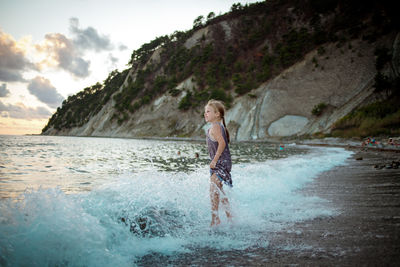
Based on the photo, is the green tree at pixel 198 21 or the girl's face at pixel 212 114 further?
the green tree at pixel 198 21

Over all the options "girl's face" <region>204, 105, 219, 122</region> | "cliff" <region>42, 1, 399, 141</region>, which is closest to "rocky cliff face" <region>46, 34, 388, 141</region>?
"cliff" <region>42, 1, 399, 141</region>

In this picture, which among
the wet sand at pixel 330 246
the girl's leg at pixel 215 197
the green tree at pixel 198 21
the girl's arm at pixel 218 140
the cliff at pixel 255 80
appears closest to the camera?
the wet sand at pixel 330 246

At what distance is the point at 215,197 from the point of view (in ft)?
13.0

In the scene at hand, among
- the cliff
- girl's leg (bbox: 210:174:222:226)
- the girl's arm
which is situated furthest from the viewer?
the cliff

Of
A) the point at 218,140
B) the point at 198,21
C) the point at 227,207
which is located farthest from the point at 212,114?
the point at 198,21

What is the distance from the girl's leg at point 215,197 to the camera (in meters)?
3.79

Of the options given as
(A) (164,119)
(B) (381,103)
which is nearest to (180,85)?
(A) (164,119)

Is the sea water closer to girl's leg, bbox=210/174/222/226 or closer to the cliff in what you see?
girl's leg, bbox=210/174/222/226

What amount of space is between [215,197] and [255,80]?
50.2 m

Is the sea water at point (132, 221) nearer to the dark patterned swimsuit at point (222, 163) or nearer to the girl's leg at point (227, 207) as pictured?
the girl's leg at point (227, 207)

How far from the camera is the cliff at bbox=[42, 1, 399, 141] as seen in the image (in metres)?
39.6

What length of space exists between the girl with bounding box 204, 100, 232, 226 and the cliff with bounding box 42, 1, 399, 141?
34156mm

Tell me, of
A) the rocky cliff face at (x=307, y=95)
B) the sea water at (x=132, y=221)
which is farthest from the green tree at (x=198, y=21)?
the sea water at (x=132, y=221)

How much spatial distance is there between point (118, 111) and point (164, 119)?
64.2 feet
